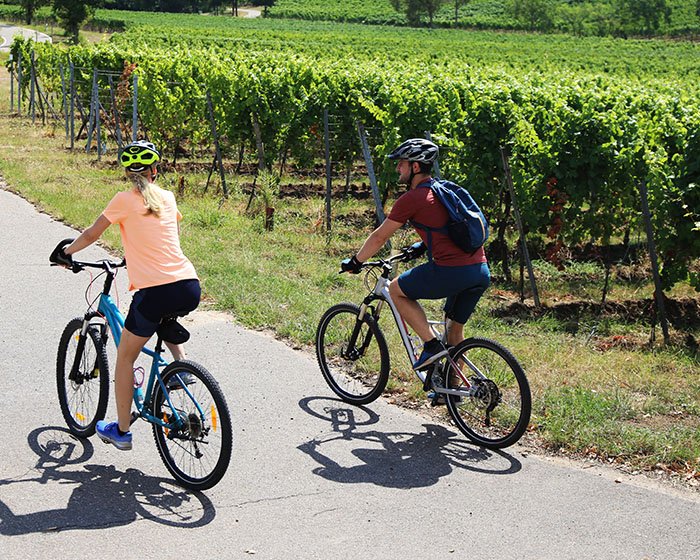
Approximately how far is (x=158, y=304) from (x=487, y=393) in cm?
220

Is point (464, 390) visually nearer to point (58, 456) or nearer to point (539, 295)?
point (58, 456)

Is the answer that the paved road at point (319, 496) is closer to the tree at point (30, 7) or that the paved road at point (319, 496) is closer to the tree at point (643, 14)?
the tree at point (30, 7)

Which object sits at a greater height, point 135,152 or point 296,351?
point 135,152

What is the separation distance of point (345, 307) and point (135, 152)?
2.27 metres

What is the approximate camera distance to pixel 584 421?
691 cm

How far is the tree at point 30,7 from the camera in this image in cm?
9681

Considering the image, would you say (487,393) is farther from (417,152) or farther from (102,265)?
(102,265)

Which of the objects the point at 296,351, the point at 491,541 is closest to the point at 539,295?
the point at 296,351

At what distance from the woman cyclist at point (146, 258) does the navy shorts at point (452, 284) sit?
1.56 meters

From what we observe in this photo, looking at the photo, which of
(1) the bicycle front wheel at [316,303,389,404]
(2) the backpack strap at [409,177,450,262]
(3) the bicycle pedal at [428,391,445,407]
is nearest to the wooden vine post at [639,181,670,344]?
(1) the bicycle front wheel at [316,303,389,404]

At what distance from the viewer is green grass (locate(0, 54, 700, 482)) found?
6.84m

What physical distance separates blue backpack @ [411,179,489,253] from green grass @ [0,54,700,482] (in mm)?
1407

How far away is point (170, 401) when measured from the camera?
5801 mm

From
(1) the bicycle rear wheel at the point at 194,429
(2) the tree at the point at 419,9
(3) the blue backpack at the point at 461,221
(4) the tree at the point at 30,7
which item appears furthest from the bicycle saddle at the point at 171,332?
(2) the tree at the point at 419,9
